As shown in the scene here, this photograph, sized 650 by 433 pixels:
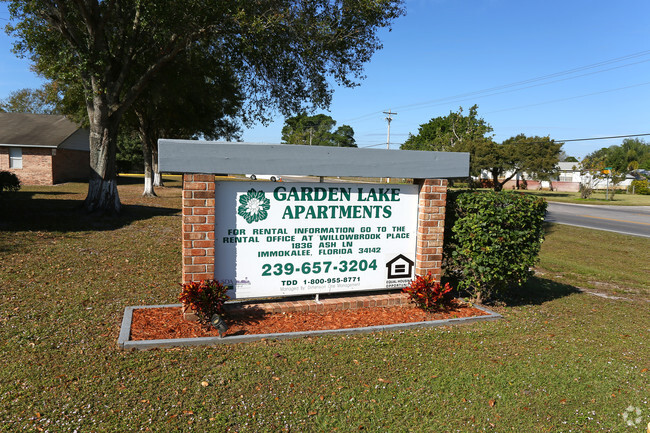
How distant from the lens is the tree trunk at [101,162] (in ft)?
51.3

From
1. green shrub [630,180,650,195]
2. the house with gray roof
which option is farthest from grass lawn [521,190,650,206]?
the house with gray roof

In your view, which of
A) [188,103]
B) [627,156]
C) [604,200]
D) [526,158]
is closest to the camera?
[188,103]

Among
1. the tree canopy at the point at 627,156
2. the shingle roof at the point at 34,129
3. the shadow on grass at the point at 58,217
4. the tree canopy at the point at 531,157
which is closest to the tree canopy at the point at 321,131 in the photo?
the tree canopy at the point at 627,156

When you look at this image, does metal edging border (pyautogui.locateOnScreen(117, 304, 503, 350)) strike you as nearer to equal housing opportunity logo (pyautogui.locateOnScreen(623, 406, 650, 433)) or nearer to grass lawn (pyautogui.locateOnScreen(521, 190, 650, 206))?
equal housing opportunity logo (pyautogui.locateOnScreen(623, 406, 650, 433))

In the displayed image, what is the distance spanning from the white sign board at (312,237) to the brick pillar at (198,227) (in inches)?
6.3

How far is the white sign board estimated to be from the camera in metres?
5.68

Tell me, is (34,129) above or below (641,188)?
above

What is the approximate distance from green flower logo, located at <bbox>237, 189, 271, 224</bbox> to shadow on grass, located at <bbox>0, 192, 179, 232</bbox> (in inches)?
362

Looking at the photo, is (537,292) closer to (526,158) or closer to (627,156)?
(526,158)

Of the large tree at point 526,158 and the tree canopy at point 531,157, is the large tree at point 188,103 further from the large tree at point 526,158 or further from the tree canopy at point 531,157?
the tree canopy at point 531,157

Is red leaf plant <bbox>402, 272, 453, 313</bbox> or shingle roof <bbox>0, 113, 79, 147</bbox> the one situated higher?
shingle roof <bbox>0, 113, 79, 147</bbox>

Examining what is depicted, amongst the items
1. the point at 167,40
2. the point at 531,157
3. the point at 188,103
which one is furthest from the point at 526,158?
the point at 167,40

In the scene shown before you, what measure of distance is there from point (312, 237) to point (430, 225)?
1.71 m

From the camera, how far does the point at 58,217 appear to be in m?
14.5
